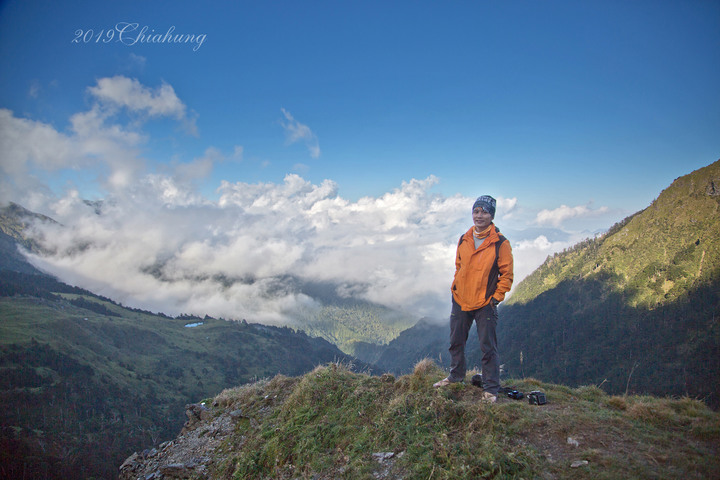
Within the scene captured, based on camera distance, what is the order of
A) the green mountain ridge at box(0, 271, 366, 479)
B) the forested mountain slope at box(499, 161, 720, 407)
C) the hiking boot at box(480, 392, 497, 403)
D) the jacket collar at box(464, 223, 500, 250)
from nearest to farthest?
the hiking boot at box(480, 392, 497, 403)
the jacket collar at box(464, 223, 500, 250)
the green mountain ridge at box(0, 271, 366, 479)
the forested mountain slope at box(499, 161, 720, 407)

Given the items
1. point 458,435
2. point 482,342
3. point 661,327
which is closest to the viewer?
point 458,435

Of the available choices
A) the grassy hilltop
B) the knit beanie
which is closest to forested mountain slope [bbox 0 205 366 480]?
the grassy hilltop

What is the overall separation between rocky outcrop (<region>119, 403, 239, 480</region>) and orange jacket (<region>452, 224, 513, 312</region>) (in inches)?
292

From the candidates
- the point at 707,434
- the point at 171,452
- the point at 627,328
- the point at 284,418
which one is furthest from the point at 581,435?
the point at 627,328

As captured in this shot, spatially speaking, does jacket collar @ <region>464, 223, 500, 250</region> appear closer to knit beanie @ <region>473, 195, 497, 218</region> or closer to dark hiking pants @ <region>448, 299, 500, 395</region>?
knit beanie @ <region>473, 195, 497, 218</region>

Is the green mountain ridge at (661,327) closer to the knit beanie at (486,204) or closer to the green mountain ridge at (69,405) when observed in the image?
the green mountain ridge at (69,405)

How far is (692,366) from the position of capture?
137 meters

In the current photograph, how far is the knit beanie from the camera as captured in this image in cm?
797

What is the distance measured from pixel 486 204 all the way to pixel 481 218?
1.25ft

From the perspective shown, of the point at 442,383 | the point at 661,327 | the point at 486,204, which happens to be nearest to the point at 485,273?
the point at 486,204

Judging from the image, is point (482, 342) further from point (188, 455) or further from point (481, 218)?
point (188, 455)

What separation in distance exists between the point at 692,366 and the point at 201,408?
638 feet

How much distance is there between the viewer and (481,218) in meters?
7.92

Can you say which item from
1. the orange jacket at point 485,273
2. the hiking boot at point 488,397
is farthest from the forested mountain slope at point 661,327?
the orange jacket at point 485,273
